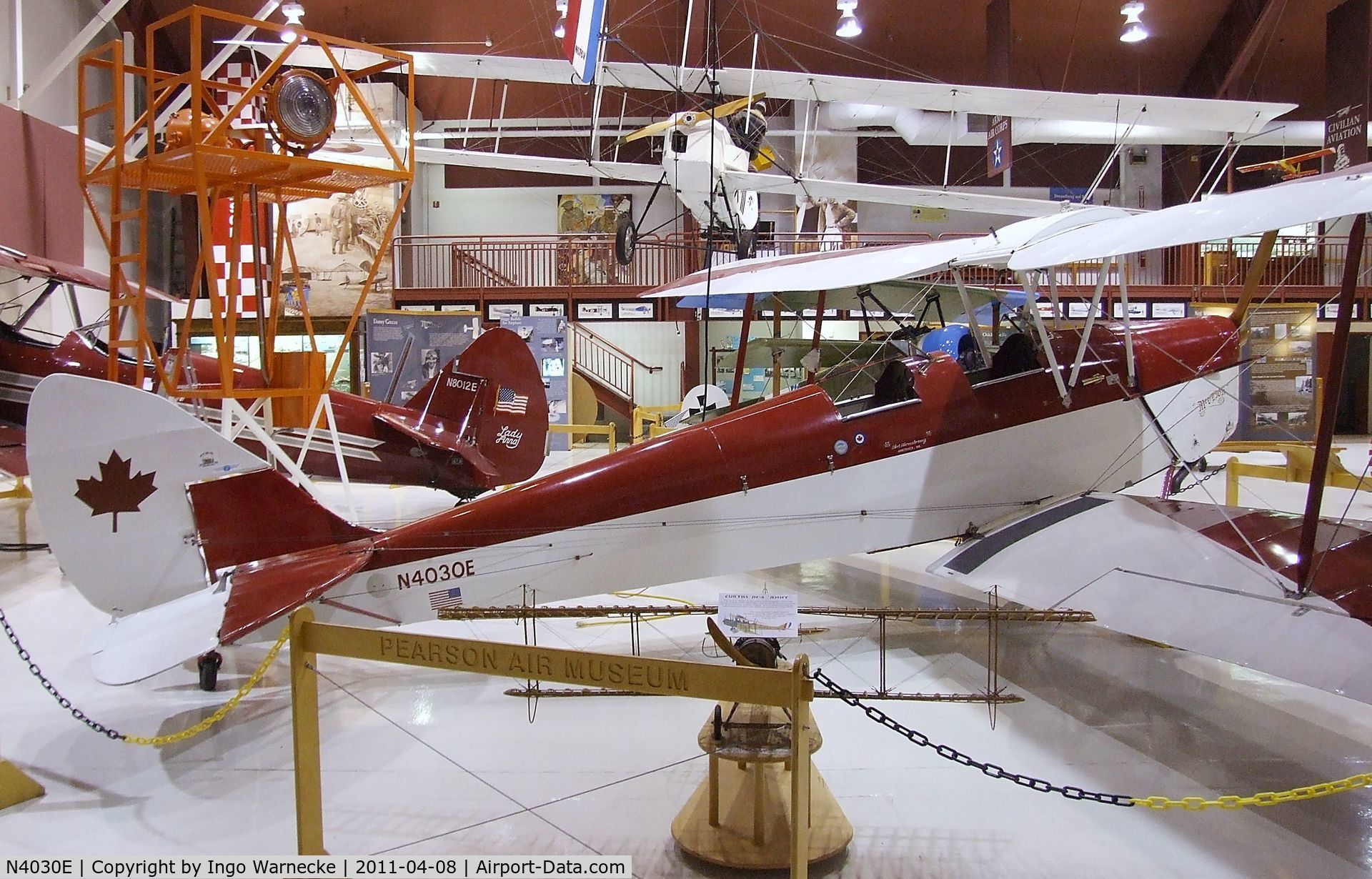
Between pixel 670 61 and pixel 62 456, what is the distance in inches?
532

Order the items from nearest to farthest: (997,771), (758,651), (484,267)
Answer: (997,771)
(758,651)
(484,267)

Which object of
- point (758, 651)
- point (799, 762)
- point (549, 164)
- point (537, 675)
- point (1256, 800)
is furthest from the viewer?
point (549, 164)

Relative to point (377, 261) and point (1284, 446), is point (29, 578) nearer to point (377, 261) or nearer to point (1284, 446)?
point (377, 261)

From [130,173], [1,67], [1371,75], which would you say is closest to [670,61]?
[1,67]

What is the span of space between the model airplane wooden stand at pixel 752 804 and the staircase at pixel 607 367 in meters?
12.2

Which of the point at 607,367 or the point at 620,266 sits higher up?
the point at 620,266

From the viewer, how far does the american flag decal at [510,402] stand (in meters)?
7.76

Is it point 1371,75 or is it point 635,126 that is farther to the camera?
point 635,126

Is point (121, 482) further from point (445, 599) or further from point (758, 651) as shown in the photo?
point (758, 651)

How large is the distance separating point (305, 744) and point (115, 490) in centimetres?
152

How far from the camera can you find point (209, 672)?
439 cm

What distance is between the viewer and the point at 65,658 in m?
4.93

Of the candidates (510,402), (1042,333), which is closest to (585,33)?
(510,402)

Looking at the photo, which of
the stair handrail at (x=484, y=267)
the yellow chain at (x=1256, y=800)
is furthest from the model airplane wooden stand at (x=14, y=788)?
the stair handrail at (x=484, y=267)
